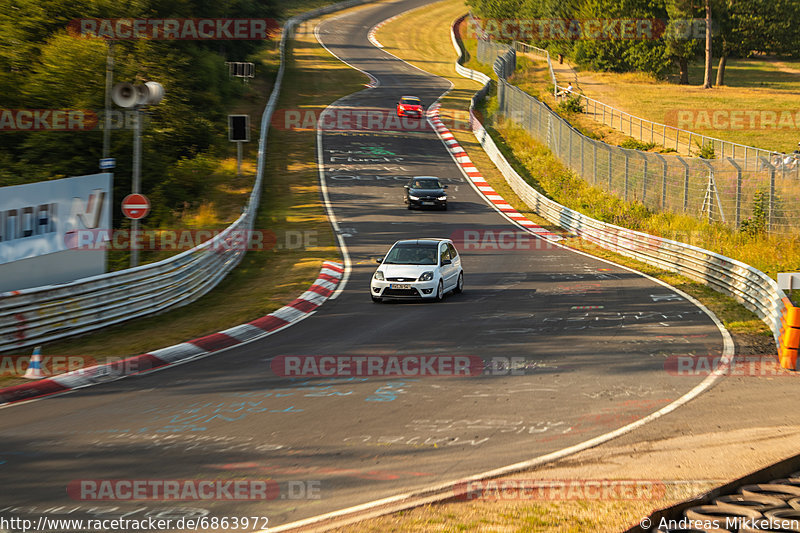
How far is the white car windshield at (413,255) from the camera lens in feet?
62.5

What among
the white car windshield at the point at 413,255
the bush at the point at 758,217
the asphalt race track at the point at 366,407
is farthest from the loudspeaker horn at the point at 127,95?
the bush at the point at 758,217

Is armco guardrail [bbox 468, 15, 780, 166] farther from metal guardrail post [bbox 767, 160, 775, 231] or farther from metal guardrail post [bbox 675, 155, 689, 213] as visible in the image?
metal guardrail post [bbox 767, 160, 775, 231]

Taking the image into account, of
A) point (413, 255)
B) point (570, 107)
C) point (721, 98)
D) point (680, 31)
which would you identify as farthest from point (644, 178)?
point (680, 31)

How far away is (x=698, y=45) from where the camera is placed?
75.8 metres

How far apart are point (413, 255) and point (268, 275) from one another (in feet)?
15.8

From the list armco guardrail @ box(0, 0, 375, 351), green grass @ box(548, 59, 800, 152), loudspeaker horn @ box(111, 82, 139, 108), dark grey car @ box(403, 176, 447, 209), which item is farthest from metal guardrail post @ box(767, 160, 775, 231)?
green grass @ box(548, 59, 800, 152)

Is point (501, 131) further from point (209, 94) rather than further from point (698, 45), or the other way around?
point (698, 45)

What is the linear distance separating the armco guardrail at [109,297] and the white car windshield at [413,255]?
4637 mm

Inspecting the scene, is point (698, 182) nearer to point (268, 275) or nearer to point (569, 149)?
point (569, 149)

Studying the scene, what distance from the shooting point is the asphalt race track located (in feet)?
24.9

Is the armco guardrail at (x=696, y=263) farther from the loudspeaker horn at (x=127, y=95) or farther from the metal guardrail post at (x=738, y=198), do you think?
the loudspeaker horn at (x=127, y=95)

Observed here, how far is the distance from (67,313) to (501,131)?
122 ft

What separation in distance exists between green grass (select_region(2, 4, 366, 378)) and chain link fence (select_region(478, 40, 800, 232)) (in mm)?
11526

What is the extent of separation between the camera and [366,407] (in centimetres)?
1009
